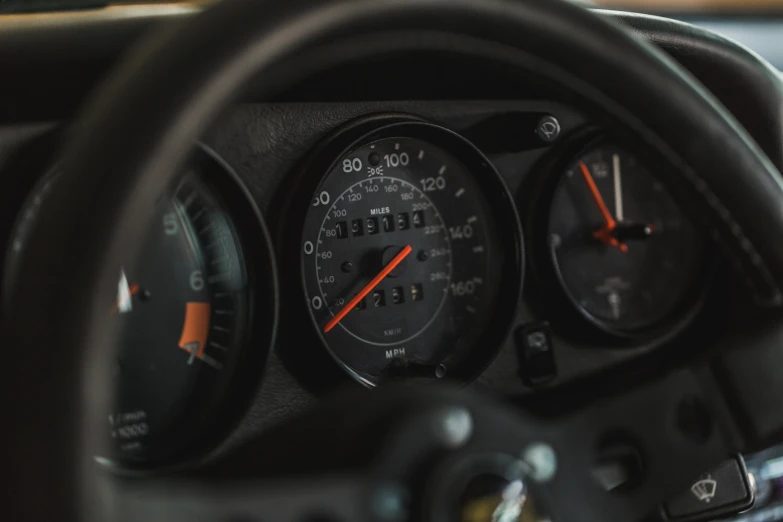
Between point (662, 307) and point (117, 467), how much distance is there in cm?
117

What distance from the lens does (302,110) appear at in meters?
1.57

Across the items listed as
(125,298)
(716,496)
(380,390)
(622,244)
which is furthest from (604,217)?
(380,390)

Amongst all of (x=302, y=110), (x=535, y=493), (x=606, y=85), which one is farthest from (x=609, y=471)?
(x=302, y=110)

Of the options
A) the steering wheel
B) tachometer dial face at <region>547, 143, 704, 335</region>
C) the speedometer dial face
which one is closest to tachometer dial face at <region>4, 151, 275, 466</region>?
the speedometer dial face

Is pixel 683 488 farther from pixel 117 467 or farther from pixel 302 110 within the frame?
pixel 302 110

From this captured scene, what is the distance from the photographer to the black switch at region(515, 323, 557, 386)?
1.74m

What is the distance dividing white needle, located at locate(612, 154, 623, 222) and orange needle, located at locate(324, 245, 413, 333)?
509 mm

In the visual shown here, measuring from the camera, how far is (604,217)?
76.9 inches

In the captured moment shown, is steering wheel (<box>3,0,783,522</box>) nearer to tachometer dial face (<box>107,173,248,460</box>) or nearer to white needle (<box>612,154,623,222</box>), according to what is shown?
tachometer dial face (<box>107,173,248,460</box>)

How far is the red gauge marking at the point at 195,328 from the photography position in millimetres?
1459

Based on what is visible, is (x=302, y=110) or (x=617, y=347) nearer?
(x=302, y=110)

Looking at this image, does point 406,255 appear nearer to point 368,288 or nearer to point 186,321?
point 368,288

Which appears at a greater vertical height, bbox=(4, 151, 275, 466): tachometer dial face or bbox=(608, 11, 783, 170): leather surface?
bbox=(608, 11, 783, 170): leather surface

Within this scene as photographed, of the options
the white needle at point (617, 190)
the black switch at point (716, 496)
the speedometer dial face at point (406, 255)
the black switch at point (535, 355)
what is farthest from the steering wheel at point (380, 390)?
the white needle at point (617, 190)
